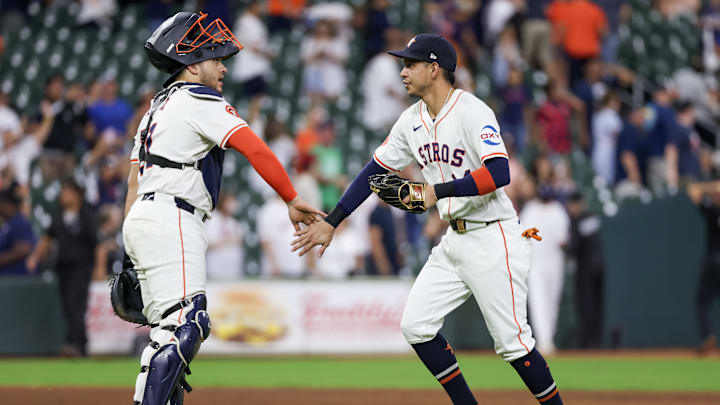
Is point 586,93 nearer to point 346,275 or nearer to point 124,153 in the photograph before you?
point 346,275

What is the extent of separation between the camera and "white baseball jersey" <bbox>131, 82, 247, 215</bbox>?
5.12 meters

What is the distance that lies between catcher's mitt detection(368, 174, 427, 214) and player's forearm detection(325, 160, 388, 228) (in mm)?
274

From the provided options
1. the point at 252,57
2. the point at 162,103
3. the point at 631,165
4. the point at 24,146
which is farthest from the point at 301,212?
the point at 631,165

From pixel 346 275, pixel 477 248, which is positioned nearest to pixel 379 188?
pixel 477 248

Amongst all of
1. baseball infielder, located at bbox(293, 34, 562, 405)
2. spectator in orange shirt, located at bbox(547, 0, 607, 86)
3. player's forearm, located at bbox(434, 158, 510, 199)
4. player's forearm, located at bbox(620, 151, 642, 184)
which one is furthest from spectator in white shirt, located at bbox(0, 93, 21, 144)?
player's forearm, located at bbox(434, 158, 510, 199)

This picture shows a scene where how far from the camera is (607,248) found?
13703 millimetres

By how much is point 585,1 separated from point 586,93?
1.66 metres

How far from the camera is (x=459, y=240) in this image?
5926mm

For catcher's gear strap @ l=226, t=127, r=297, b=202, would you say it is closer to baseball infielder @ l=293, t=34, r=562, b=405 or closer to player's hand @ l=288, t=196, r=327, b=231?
player's hand @ l=288, t=196, r=327, b=231

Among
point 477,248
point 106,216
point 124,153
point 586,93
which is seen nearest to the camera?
point 477,248

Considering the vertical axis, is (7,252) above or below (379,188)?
below

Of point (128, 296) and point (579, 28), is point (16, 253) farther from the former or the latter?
point (579, 28)

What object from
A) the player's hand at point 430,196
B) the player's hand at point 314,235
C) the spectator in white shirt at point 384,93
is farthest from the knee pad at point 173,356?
the spectator in white shirt at point 384,93

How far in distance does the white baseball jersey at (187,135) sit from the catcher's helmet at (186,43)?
17cm
